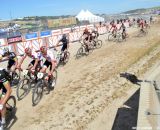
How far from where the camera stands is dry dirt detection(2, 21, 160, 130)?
340 inches

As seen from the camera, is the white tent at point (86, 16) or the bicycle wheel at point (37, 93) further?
the white tent at point (86, 16)

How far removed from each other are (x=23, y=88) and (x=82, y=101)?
8.60 feet

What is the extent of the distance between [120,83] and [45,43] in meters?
16.0

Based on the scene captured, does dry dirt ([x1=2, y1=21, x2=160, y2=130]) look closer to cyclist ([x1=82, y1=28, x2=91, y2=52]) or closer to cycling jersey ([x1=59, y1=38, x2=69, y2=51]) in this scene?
cycling jersey ([x1=59, y1=38, x2=69, y2=51])

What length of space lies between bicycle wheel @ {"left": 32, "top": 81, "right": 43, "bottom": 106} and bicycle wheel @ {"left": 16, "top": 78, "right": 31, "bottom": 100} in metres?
0.80

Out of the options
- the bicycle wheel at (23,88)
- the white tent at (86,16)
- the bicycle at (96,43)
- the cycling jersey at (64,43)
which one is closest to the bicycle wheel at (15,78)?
the bicycle wheel at (23,88)

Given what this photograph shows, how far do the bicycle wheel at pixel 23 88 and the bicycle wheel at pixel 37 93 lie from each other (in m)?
0.80

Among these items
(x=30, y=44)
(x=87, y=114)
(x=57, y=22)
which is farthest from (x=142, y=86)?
(x=57, y=22)

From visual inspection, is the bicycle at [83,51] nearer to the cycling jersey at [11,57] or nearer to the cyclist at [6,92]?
the cycling jersey at [11,57]

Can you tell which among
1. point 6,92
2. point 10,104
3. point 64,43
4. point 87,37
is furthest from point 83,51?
point 6,92

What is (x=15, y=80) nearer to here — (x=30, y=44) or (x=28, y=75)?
(x=28, y=75)

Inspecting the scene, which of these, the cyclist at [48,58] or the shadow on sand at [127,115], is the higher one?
the cyclist at [48,58]

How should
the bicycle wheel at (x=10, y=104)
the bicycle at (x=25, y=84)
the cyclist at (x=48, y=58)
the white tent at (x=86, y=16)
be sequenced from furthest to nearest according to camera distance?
the white tent at (x=86, y=16) < the cyclist at (x=48, y=58) < the bicycle at (x=25, y=84) < the bicycle wheel at (x=10, y=104)

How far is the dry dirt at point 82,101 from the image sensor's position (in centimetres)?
864
